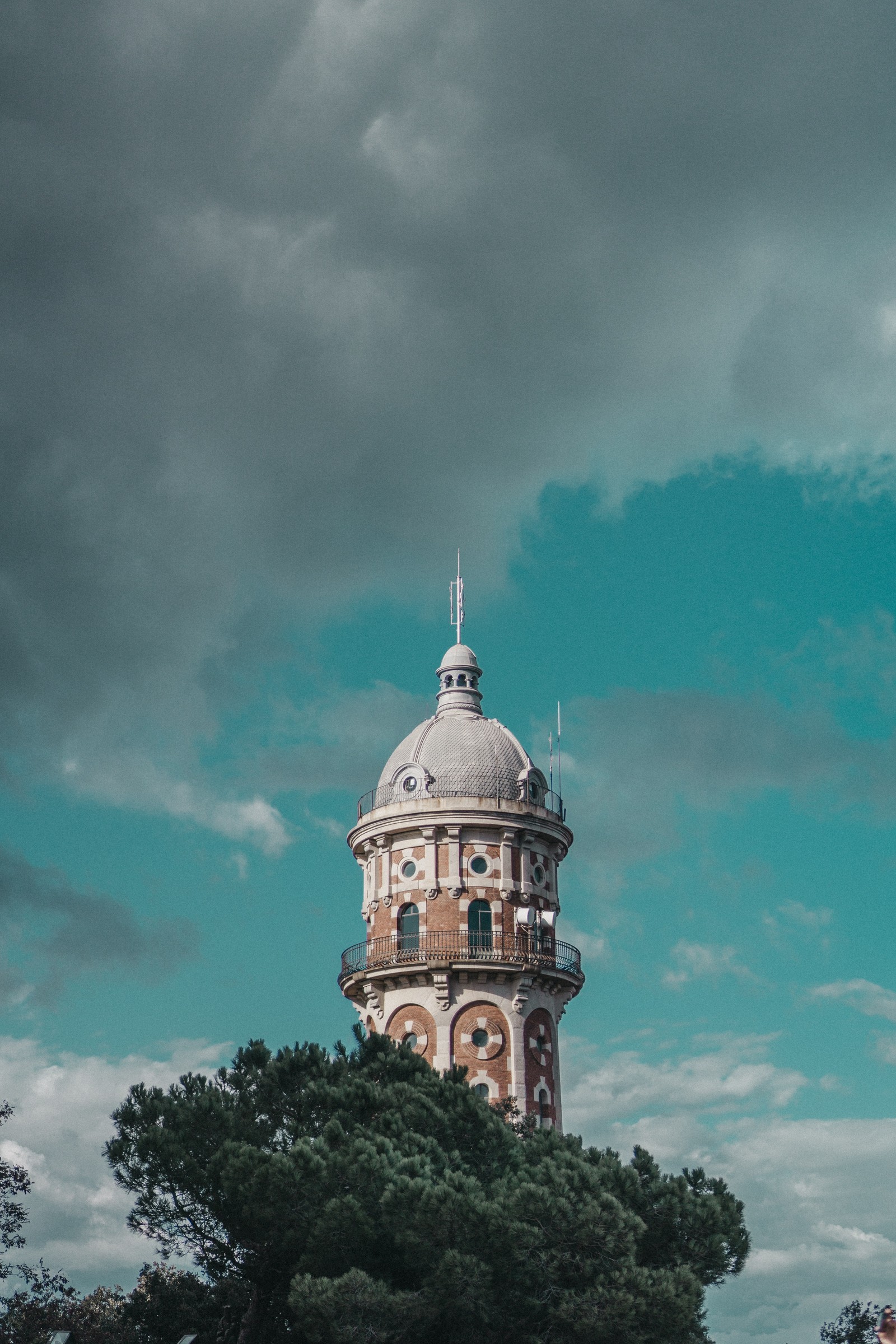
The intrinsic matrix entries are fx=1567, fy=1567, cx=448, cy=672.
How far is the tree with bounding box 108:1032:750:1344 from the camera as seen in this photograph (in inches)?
1575

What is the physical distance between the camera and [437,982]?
6488 centimetres

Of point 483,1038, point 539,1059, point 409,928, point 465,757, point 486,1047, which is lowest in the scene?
point 539,1059

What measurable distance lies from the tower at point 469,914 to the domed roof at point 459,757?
0.08 m

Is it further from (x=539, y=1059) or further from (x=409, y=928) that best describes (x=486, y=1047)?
(x=409, y=928)

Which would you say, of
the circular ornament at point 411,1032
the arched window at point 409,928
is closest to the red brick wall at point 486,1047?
the circular ornament at point 411,1032

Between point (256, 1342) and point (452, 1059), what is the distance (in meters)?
21.4

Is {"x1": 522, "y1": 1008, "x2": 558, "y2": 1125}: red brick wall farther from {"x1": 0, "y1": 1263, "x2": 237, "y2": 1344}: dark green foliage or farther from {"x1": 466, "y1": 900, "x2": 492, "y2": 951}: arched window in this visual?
{"x1": 0, "y1": 1263, "x2": 237, "y2": 1344}: dark green foliage

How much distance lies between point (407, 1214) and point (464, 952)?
974 inches

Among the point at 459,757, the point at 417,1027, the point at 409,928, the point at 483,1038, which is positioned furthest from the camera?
the point at 459,757

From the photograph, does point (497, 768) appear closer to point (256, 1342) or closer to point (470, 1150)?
point (470, 1150)

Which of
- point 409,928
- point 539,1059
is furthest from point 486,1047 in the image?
point 409,928

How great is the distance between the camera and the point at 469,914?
218 ft

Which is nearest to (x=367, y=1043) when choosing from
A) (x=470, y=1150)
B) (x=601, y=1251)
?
(x=470, y=1150)

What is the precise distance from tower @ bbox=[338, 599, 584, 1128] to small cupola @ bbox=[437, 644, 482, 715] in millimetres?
2478
